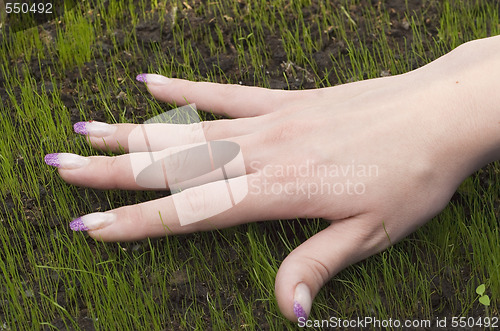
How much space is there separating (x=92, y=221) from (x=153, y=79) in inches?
26.2

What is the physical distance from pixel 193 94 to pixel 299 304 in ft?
3.25

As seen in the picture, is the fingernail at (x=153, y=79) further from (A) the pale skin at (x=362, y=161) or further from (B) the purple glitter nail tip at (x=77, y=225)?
(B) the purple glitter nail tip at (x=77, y=225)

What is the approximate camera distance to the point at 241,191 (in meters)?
2.12

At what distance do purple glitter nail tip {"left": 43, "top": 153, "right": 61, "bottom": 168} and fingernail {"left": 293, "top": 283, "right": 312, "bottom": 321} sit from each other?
3.21 ft

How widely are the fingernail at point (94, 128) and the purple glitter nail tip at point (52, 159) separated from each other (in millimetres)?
135

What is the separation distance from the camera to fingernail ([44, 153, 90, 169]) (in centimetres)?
226

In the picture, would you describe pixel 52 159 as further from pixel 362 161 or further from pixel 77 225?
pixel 362 161

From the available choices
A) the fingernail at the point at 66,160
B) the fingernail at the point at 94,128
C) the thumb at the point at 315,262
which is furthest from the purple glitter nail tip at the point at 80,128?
the thumb at the point at 315,262

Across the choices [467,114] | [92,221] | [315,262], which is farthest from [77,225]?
[467,114]

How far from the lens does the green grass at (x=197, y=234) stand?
6.54ft

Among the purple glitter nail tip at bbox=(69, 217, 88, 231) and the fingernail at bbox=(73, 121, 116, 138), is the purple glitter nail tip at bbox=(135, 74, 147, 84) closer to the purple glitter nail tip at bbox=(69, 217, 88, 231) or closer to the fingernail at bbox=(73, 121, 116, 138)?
the fingernail at bbox=(73, 121, 116, 138)

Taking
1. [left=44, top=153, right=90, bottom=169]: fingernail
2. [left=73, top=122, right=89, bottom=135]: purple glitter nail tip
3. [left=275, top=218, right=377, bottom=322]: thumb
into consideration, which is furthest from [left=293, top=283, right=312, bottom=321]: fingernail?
[left=73, top=122, right=89, bottom=135]: purple glitter nail tip

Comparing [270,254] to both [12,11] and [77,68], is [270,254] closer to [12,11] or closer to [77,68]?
[77,68]

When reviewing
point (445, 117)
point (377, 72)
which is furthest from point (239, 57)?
point (445, 117)
